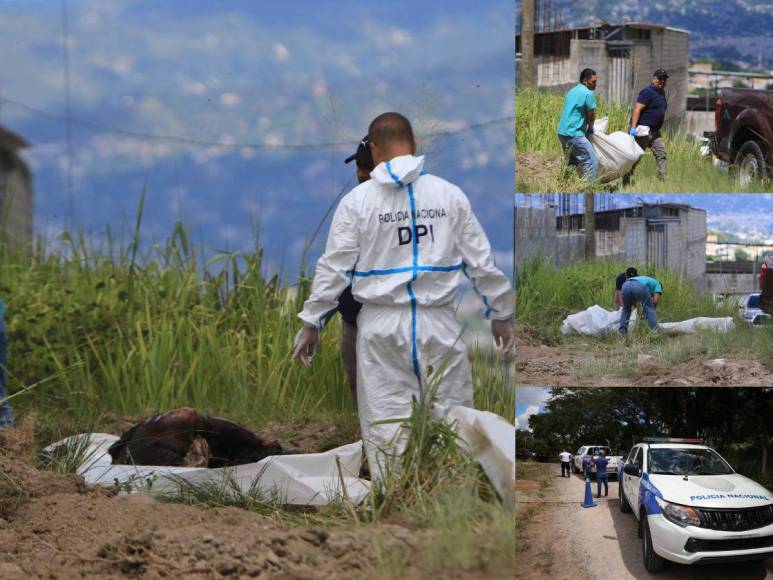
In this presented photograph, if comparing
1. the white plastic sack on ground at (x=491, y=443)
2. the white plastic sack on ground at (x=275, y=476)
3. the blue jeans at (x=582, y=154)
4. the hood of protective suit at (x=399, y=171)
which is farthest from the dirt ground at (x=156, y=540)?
the blue jeans at (x=582, y=154)

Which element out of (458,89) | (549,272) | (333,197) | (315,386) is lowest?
(315,386)

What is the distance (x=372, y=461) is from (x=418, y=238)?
3.30ft

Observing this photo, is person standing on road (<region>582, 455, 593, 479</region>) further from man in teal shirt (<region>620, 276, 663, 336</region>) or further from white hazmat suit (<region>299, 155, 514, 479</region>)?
white hazmat suit (<region>299, 155, 514, 479</region>)

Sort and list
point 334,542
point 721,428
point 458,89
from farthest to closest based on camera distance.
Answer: point 721,428
point 458,89
point 334,542

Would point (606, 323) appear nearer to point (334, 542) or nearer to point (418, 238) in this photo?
point (418, 238)

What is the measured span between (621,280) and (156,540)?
2438 millimetres

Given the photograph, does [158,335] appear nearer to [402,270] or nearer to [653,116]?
[402,270]

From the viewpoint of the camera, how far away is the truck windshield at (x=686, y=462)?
20.2 feet

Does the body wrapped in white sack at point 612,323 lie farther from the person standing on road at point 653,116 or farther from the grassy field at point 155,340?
the person standing on road at point 653,116

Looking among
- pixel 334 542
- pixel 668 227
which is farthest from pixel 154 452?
pixel 668 227

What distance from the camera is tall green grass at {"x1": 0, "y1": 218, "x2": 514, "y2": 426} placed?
6.17m

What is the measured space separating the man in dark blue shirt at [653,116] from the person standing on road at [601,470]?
55.4 inches

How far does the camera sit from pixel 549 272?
606 cm

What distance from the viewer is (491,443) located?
5535mm
